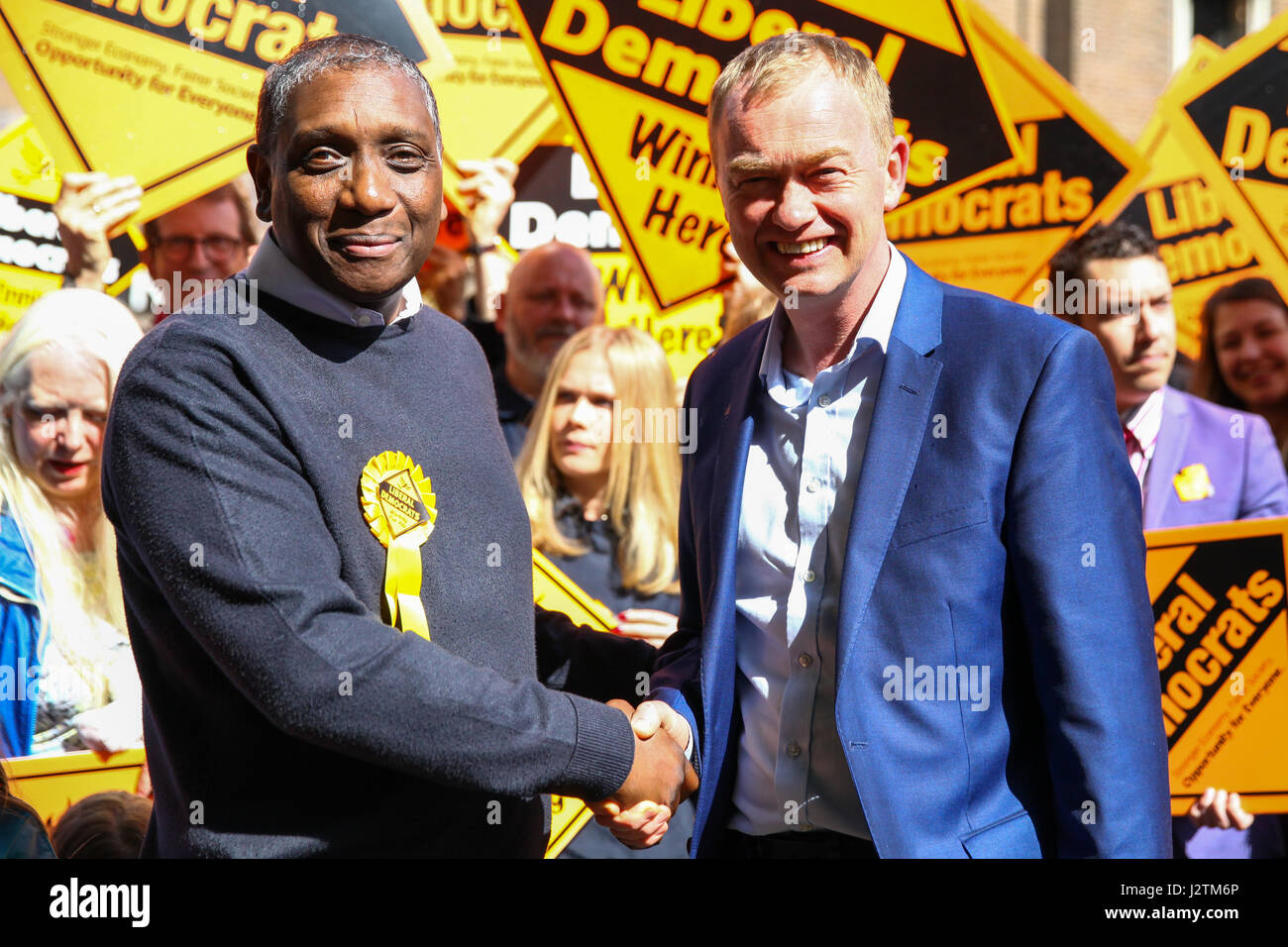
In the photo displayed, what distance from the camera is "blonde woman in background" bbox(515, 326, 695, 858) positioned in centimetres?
395

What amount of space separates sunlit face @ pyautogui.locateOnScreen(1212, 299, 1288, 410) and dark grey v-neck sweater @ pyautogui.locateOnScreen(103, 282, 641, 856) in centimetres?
287

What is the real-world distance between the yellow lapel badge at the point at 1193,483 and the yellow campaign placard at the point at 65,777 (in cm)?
324

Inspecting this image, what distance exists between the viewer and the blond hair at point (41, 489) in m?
3.51

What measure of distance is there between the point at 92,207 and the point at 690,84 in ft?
5.96

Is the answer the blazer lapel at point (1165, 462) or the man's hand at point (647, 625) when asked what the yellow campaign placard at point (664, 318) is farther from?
the blazer lapel at point (1165, 462)

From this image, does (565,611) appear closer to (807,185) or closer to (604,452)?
(604,452)

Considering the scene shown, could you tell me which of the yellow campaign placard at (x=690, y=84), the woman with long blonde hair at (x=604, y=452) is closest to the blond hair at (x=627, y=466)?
the woman with long blonde hair at (x=604, y=452)

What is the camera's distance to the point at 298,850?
202cm

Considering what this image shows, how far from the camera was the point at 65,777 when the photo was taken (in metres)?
3.47

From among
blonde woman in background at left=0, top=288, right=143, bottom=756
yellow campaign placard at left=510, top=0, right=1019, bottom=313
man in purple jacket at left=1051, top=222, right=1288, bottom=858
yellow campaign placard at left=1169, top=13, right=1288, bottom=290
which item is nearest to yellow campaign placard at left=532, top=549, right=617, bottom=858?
yellow campaign placard at left=510, top=0, right=1019, bottom=313

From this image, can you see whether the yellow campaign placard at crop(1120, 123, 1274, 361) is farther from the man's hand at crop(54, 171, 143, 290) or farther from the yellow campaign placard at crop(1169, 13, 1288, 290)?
the man's hand at crop(54, 171, 143, 290)

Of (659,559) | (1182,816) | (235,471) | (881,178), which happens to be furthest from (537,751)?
(1182,816)

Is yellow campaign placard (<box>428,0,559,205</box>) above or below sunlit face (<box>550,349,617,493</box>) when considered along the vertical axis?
above

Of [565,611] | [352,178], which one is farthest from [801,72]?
[565,611]
